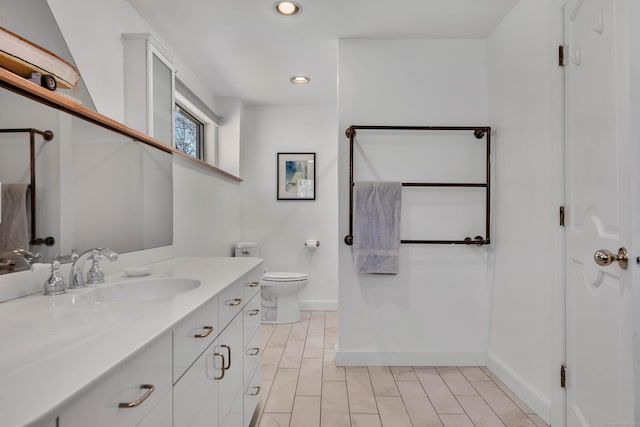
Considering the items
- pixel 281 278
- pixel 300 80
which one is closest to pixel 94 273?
pixel 281 278

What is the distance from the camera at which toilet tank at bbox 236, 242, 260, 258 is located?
3.54 meters

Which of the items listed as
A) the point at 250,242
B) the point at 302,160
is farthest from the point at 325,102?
the point at 250,242

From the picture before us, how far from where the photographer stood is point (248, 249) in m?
3.59

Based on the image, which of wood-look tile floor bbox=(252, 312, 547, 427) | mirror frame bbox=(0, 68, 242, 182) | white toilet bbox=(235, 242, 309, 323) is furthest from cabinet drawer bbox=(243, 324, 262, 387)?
white toilet bbox=(235, 242, 309, 323)

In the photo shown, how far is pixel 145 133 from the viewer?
6.57ft

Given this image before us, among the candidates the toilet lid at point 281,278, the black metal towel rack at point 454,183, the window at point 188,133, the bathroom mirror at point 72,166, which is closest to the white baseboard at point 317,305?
the toilet lid at point 281,278

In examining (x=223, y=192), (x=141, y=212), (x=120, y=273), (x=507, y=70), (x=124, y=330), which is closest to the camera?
(x=124, y=330)

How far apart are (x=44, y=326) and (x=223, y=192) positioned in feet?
8.07

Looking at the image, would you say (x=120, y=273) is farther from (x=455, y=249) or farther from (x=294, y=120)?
(x=294, y=120)

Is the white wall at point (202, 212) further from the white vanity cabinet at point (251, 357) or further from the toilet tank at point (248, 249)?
the white vanity cabinet at point (251, 357)

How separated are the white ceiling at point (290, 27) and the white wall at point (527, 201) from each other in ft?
0.98

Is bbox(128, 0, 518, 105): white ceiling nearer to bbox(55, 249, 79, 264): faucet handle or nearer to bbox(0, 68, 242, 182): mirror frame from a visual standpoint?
bbox(0, 68, 242, 182): mirror frame

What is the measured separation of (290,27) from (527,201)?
1.77 meters

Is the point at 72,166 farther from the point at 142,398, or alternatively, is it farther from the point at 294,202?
the point at 294,202
